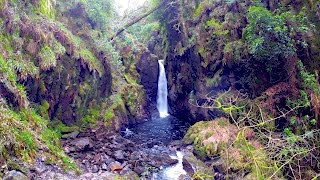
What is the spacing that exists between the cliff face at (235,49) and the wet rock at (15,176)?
9.05 meters

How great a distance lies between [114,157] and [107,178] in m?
3.32

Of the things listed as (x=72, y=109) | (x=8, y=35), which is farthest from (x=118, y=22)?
(x=8, y=35)

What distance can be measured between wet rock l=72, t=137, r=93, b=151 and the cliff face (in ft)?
19.9

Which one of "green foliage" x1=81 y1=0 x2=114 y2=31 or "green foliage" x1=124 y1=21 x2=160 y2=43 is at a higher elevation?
"green foliage" x1=81 y1=0 x2=114 y2=31

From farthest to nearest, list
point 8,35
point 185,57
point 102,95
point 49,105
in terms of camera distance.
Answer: point 185,57
point 102,95
point 49,105
point 8,35

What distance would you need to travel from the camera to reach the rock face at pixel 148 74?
22469 mm

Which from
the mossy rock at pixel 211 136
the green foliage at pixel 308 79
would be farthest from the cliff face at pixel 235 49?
the mossy rock at pixel 211 136

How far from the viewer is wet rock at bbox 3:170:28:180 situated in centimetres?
627

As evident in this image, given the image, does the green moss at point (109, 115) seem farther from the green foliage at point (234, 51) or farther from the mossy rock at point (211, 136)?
the green foliage at point (234, 51)

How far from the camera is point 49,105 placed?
12234mm

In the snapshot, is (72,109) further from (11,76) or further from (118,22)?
(118,22)

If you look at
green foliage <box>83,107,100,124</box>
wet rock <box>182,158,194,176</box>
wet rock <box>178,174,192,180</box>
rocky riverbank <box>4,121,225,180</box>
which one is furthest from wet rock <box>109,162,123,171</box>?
green foliage <box>83,107,100,124</box>

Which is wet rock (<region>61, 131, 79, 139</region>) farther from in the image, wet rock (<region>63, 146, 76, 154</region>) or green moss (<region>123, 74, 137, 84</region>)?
green moss (<region>123, 74, 137, 84</region>)

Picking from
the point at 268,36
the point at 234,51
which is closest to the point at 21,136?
the point at 268,36
